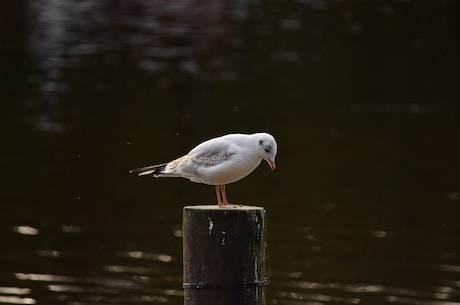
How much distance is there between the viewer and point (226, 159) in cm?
703

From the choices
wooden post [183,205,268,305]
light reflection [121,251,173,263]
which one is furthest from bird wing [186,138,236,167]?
light reflection [121,251,173,263]

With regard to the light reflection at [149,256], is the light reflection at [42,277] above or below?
below

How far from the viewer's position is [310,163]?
16031mm

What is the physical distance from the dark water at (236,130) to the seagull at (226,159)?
3.64 meters

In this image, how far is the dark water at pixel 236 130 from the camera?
11.7 metres

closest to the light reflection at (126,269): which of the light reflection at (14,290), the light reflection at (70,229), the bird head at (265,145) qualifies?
the light reflection at (14,290)

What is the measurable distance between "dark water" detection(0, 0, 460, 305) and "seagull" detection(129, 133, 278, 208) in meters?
3.64

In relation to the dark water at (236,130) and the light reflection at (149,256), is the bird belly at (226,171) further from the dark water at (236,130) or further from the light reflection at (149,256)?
the light reflection at (149,256)

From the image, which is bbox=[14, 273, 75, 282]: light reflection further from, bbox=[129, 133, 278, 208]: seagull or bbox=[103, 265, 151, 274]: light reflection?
bbox=[129, 133, 278, 208]: seagull

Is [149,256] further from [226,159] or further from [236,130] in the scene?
[236,130]

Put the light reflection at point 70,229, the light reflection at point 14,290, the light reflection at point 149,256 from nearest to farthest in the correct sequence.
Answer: the light reflection at point 14,290, the light reflection at point 149,256, the light reflection at point 70,229

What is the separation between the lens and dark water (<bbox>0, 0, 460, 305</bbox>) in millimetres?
11656

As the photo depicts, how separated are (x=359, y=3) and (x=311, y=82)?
567 inches

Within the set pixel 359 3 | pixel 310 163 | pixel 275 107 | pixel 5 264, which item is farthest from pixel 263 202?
pixel 359 3
